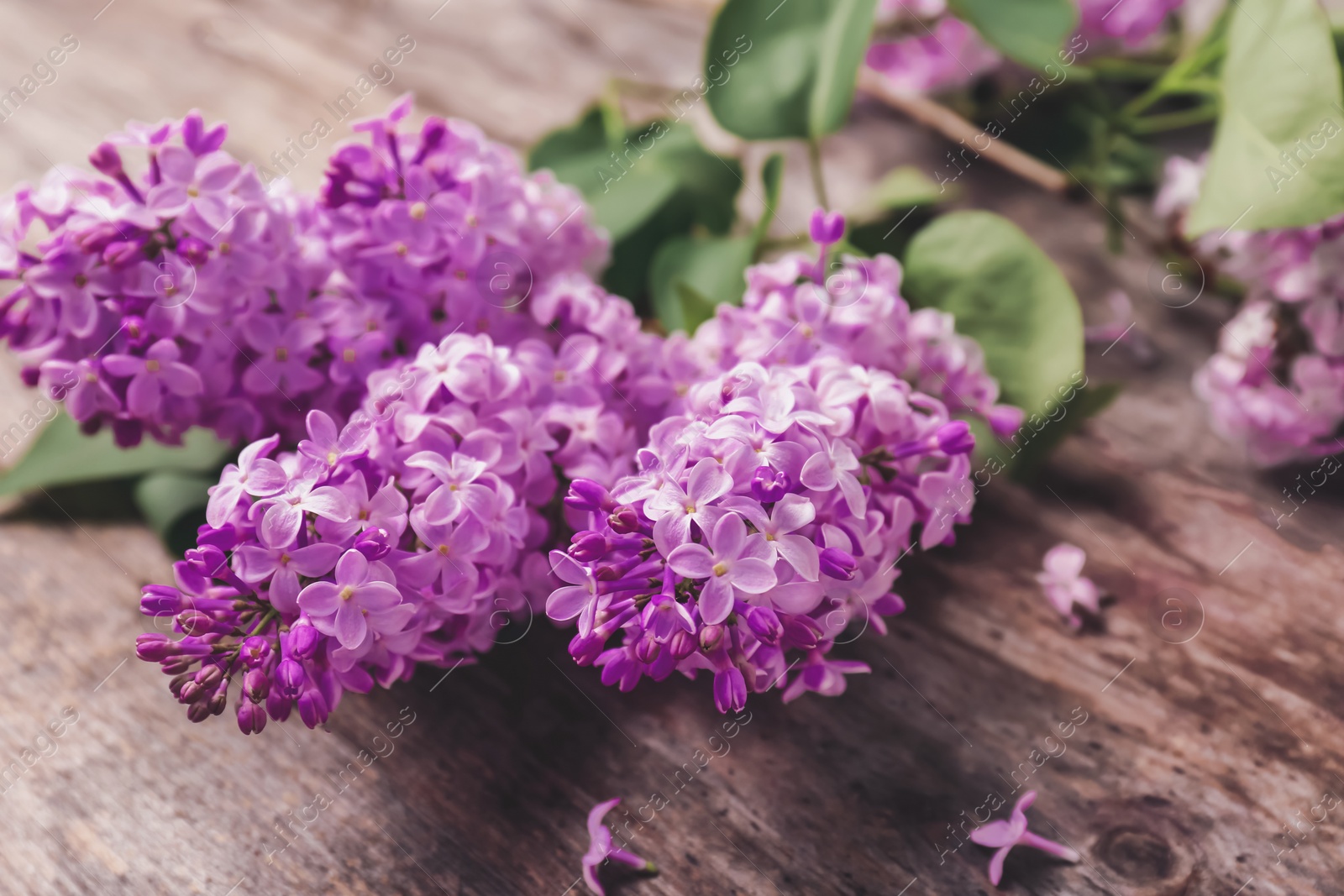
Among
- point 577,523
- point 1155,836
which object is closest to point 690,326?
point 577,523

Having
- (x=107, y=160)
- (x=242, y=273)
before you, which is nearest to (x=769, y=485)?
(x=242, y=273)

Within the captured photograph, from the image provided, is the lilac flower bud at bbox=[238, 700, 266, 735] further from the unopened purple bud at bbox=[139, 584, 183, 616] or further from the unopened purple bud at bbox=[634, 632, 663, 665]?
the unopened purple bud at bbox=[634, 632, 663, 665]

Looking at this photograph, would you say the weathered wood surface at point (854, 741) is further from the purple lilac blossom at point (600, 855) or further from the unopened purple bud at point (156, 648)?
the unopened purple bud at point (156, 648)

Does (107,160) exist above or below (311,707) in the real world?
above

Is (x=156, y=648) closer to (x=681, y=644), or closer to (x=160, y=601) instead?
(x=160, y=601)

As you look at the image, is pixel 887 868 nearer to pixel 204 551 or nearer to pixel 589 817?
pixel 589 817

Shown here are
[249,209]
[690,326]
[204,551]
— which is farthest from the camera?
[690,326]

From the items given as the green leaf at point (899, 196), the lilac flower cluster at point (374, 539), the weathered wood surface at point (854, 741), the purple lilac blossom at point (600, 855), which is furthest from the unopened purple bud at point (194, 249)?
the green leaf at point (899, 196)
